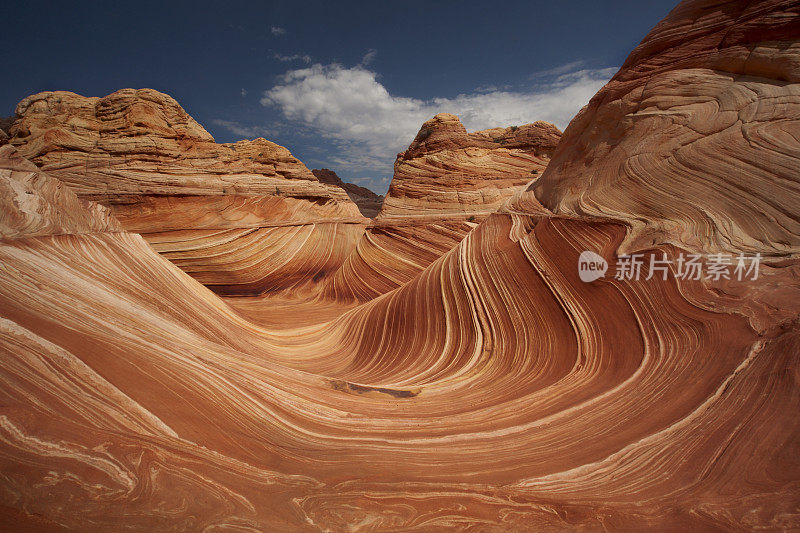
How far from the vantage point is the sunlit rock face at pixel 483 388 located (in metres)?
1.39

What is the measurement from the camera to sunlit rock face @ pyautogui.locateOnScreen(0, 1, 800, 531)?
1395mm

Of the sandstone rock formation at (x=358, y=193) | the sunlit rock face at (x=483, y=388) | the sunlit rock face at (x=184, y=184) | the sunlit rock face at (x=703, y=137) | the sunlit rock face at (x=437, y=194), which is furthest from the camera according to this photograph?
the sandstone rock formation at (x=358, y=193)

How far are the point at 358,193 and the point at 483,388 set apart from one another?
24.2 metres

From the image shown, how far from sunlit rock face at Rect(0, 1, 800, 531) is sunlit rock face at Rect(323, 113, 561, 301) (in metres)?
4.41

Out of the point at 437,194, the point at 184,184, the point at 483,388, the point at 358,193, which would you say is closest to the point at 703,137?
the point at 483,388

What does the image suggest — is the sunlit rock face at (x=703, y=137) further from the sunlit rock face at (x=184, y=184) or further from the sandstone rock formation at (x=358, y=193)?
the sandstone rock formation at (x=358, y=193)

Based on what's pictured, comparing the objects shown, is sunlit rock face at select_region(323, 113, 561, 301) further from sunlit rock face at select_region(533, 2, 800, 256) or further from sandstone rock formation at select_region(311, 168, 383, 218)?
sandstone rock formation at select_region(311, 168, 383, 218)

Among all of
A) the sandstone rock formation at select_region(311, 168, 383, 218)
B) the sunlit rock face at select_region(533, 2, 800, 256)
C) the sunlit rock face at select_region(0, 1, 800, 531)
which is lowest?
the sunlit rock face at select_region(0, 1, 800, 531)

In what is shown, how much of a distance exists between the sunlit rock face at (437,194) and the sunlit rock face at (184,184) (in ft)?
5.59

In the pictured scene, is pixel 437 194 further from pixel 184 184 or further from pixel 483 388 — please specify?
pixel 483 388

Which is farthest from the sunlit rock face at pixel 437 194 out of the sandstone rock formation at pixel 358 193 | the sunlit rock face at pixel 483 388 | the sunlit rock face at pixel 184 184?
the sandstone rock formation at pixel 358 193

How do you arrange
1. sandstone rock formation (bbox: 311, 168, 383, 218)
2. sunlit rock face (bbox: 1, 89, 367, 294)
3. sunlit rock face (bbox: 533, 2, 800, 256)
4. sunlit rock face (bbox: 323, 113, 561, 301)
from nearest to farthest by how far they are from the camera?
1. sunlit rock face (bbox: 533, 2, 800, 256)
2. sunlit rock face (bbox: 1, 89, 367, 294)
3. sunlit rock face (bbox: 323, 113, 561, 301)
4. sandstone rock formation (bbox: 311, 168, 383, 218)

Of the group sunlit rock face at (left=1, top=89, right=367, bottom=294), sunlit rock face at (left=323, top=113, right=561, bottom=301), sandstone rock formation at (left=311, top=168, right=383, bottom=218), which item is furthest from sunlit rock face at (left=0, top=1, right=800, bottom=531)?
sandstone rock formation at (left=311, top=168, right=383, bottom=218)

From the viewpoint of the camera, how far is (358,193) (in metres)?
26.2
